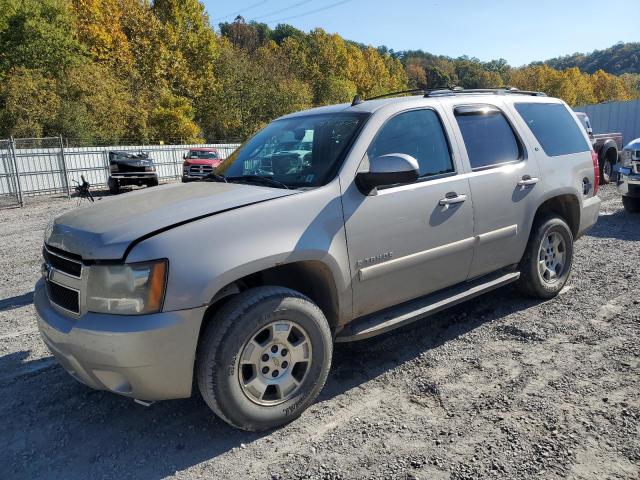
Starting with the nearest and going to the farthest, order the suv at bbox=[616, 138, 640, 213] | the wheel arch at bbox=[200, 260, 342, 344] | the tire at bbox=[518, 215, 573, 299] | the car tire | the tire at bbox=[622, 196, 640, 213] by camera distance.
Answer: the wheel arch at bbox=[200, 260, 342, 344] → the tire at bbox=[518, 215, 573, 299] → the suv at bbox=[616, 138, 640, 213] → the tire at bbox=[622, 196, 640, 213] → the car tire

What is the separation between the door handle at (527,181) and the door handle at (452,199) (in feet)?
2.63

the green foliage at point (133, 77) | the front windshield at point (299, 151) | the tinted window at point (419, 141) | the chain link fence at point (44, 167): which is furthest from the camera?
the green foliage at point (133, 77)

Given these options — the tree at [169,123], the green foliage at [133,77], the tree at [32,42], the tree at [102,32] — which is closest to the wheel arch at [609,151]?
the green foliage at [133,77]

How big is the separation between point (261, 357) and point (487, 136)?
268 cm

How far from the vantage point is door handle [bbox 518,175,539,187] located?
421 centimetres

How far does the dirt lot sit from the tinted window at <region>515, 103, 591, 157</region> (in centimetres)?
157

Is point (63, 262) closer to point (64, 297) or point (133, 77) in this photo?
point (64, 297)

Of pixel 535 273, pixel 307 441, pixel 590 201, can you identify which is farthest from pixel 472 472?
pixel 590 201

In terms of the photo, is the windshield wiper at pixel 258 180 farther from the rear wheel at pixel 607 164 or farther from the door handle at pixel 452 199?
the rear wheel at pixel 607 164

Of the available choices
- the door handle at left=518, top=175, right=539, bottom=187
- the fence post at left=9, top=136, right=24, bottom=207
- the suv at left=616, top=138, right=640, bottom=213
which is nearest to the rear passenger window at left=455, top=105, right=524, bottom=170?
the door handle at left=518, top=175, right=539, bottom=187

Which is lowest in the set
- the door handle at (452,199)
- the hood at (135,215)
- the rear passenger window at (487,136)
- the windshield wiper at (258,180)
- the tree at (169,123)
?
the door handle at (452,199)

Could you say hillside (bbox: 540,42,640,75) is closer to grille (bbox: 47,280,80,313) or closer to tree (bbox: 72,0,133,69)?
tree (bbox: 72,0,133,69)

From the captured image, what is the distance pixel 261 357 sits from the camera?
9.21 ft

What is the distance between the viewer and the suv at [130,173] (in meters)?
18.8
